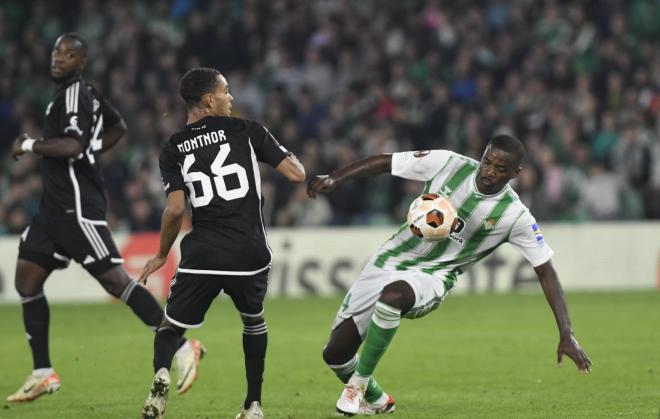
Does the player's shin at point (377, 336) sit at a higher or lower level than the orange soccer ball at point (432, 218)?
lower

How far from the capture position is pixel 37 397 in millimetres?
8188

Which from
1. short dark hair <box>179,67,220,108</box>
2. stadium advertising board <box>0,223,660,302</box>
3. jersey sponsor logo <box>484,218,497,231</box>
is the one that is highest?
short dark hair <box>179,67,220,108</box>

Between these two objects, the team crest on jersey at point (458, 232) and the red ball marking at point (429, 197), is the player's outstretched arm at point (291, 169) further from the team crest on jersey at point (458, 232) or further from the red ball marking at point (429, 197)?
the team crest on jersey at point (458, 232)

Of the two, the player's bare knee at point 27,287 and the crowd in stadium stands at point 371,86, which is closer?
the player's bare knee at point 27,287

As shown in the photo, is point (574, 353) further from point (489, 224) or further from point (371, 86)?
point (371, 86)

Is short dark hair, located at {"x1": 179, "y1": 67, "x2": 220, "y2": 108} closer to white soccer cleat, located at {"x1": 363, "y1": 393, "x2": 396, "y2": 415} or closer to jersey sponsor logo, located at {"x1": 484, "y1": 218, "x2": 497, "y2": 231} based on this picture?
jersey sponsor logo, located at {"x1": 484, "y1": 218, "x2": 497, "y2": 231}

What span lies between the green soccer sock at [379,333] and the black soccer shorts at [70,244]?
6.73 feet

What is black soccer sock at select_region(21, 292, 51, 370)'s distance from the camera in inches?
329

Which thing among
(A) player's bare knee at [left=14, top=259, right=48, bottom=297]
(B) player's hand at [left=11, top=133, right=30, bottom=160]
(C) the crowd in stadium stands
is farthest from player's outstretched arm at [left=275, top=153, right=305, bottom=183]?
(C) the crowd in stadium stands

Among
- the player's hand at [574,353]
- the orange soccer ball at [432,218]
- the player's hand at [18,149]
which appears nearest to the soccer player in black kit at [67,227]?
the player's hand at [18,149]

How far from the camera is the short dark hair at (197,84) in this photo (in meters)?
6.84

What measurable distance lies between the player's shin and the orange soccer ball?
51 centimetres

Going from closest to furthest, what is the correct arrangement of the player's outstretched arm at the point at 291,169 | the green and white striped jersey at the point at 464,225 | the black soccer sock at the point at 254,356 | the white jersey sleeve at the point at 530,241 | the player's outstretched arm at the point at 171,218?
the player's outstretched arm at the point at 171,218 → the player's outstretched arm at the point at 291,169 → the black soccer sock at the point at 254,356 → the white jersey sleeve at the point at 530,241 → the green and white striped jersey at the point at 464,225

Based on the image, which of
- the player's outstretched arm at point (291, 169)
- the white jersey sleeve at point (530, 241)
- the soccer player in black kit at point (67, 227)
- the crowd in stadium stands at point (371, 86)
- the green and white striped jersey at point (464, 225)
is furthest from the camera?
the crowd in stadium stands at point (371, 86)
